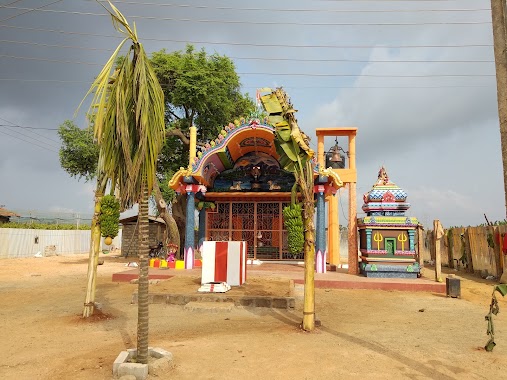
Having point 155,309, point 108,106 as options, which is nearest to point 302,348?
point 155,309

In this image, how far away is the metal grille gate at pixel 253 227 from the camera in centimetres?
1711

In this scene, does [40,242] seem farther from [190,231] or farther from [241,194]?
[241,194]

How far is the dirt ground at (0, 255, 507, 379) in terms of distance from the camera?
14.6 ft

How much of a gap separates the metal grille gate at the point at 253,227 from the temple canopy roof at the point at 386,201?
16.3 ft

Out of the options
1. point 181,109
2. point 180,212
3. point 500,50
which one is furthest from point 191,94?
point 500,50

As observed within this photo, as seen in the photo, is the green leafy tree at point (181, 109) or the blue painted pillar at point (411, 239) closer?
the blue painted pillar at point (411, 239)

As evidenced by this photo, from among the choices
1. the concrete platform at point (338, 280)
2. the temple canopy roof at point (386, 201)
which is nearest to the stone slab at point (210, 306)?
the concrete platform at point (338, 280)

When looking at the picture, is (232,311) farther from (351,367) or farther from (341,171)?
(341,171)

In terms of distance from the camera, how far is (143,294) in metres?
4.39

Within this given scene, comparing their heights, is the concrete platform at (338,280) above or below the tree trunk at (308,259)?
below

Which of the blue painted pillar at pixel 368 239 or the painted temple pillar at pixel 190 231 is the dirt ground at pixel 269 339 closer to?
the blue painted pillar at pixel 368 239

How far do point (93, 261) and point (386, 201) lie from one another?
9.77 meters

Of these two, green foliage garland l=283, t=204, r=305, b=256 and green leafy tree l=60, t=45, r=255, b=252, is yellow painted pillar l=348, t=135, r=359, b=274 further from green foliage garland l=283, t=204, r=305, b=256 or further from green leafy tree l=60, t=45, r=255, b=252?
green leafy tree l=60, t=45, r=255, b=252

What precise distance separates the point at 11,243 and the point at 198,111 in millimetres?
16803
